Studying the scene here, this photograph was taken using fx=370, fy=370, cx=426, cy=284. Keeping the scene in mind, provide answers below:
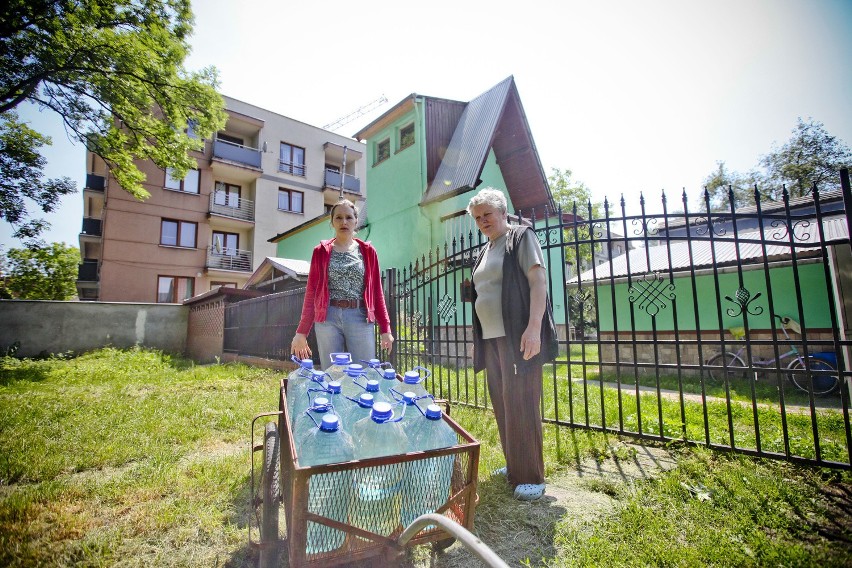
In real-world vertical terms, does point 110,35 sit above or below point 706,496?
above

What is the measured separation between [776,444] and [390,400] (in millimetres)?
3419

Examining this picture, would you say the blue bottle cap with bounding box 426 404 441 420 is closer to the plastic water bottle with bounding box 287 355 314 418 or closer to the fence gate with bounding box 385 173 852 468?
the plastic water bottle with bounding box 287 355 314 418

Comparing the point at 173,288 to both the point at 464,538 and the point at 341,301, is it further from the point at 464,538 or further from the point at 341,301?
the point at 464,538

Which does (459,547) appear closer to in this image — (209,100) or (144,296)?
(209,100)

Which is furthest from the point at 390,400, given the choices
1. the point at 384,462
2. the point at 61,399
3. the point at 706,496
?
the point at 61,399

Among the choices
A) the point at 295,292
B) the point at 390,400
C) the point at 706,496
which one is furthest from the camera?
the point at 295,292

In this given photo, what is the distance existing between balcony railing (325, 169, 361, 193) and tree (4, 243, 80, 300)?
16715 millimetres

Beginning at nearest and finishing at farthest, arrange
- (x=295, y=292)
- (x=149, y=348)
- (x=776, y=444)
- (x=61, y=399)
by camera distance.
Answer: (x=776, y=444) → (x=61, y=399) → (x=295, y=292) → (x=149, y=348)

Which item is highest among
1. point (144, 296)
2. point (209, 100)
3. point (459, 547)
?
point (209, 100)

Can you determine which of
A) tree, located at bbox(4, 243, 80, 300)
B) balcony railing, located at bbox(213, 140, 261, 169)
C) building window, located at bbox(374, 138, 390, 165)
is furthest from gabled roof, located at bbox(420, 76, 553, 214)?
tree, located at bbox(4, 243, 80, 300)

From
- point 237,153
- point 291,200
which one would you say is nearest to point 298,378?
point 237,153

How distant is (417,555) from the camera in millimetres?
1851

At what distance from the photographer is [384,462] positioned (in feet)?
4.16

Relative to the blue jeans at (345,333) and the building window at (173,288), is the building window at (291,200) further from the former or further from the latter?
the blue jeans at (345,333)
